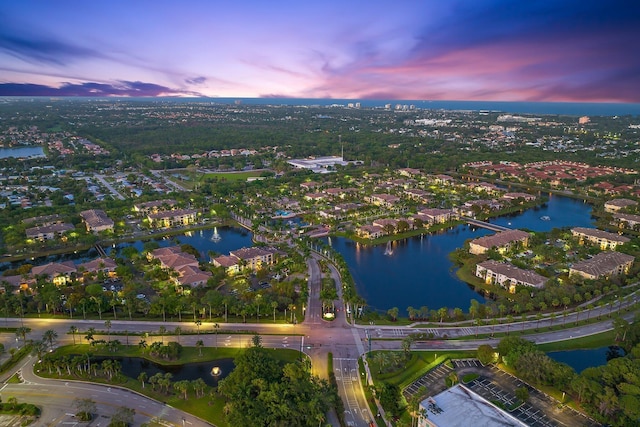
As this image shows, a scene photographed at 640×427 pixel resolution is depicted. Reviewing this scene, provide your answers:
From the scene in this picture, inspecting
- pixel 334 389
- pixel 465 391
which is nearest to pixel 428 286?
pixel 465 391

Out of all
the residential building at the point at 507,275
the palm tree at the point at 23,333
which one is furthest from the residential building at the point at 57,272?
the residential building at the point at 507,275

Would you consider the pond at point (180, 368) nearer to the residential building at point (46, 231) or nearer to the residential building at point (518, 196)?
the residential building at point (46, 231)

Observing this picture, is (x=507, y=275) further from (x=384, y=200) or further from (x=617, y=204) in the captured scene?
(x=617, y=204)

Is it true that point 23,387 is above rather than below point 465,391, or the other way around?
below

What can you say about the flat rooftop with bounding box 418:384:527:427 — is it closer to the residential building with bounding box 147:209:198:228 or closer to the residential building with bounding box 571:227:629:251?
the residential building with bounding box 571:227:629:251

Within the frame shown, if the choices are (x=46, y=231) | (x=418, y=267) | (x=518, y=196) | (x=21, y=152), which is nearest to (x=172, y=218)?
(x=46, y=231)

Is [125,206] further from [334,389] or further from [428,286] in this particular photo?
[334,389]
